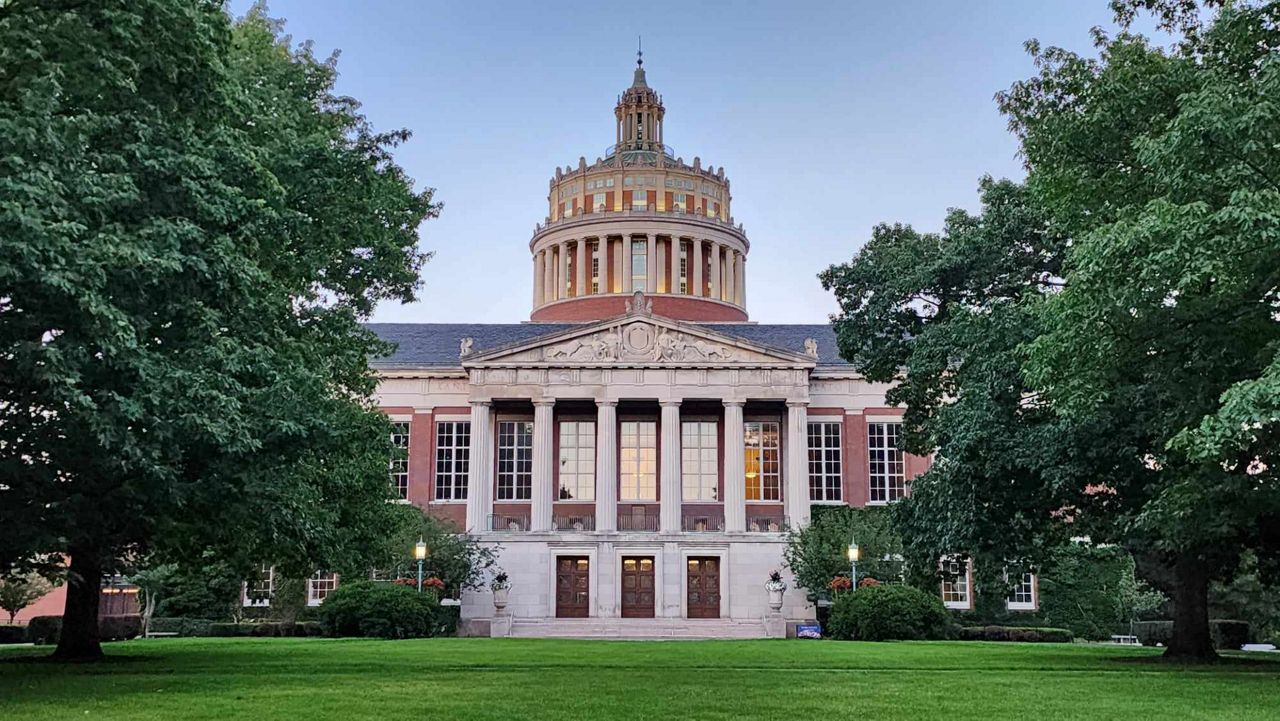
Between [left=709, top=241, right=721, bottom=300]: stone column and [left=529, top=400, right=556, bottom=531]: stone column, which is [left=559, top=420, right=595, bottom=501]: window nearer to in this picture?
[left=529, top=400, right=556, bottom=531]: stone column

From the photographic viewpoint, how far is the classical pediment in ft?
181

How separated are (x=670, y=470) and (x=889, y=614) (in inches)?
748

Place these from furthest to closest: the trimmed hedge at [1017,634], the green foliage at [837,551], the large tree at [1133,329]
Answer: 1. the green foliage at [837,551]
2. the trimmed hedge at [1017,634]
3. the large tree at [1133,329]

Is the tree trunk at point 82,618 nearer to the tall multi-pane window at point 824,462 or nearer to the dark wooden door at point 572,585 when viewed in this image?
the dark wooden door at point 572,585

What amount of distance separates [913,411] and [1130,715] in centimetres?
2094

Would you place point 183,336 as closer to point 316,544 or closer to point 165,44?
point 165,44

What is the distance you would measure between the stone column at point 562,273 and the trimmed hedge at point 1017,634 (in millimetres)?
38743

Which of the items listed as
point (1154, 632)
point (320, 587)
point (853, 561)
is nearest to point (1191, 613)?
point (853, 561)

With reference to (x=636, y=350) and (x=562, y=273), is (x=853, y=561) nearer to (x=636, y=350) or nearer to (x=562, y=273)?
(x=636, y=350)

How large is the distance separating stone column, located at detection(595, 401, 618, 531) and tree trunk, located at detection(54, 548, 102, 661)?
29855 mm

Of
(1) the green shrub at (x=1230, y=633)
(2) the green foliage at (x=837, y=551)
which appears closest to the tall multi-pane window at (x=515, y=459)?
(2) the green foliage at (x=837, y=551)

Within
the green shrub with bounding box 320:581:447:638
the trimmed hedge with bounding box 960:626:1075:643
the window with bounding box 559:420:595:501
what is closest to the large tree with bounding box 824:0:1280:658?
the green shrub with bounding box 320:581:447:638

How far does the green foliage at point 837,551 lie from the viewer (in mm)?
46562

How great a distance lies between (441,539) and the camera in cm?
4850
